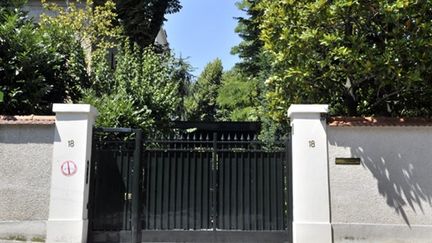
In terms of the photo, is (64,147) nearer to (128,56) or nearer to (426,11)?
(128,56)

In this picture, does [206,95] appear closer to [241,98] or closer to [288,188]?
[241,98]

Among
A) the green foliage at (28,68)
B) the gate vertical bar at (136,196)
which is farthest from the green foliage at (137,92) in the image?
the gate vertical bar at (136,196)

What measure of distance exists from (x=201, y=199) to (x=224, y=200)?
45cm

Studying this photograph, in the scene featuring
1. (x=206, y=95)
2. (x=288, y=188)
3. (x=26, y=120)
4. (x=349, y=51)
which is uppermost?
(x=206, y=95)

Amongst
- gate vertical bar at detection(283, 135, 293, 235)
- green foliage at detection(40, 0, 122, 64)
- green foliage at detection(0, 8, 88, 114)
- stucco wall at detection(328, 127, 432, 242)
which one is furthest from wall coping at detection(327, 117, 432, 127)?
green foliage at detection(40, 0, 122, 64)

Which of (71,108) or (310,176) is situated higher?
(71,108)

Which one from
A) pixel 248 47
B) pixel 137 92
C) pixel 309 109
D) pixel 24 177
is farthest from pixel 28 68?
pixel 248 47

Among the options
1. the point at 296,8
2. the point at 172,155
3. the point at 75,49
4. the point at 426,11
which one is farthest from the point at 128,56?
the point at 426,11

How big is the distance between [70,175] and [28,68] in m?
2.80

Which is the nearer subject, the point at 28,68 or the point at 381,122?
the point at 381,122

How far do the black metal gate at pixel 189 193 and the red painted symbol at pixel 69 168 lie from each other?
1.44 feet

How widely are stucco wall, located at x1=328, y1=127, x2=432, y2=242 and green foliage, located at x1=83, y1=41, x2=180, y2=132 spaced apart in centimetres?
494

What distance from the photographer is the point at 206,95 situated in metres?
38.6

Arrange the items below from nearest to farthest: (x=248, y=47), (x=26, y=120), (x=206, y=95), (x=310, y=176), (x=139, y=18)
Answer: (x=310, y=176)
(x=26, y=120)
(x=139, y=18)
(x=248, y=47)
(x=206, y=95)
